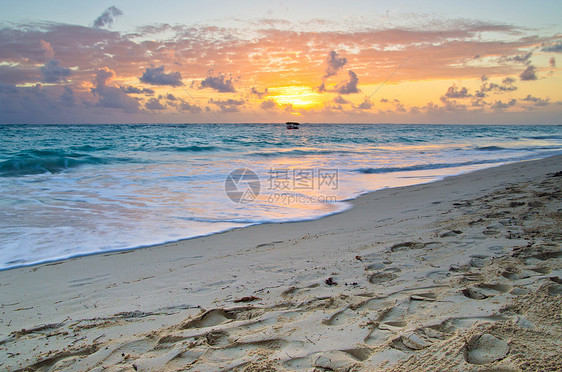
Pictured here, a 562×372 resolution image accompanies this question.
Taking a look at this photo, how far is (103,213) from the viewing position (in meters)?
6.35

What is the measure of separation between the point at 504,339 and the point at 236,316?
1758 mm

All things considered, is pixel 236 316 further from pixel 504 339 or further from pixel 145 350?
pixel 504 339

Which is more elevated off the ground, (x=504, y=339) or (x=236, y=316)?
(x=504, y=339)

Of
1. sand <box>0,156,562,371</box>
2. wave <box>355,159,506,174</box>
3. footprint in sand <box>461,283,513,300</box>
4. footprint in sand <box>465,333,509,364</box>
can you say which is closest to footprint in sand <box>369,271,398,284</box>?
sand <box>0,156,562,371</box>

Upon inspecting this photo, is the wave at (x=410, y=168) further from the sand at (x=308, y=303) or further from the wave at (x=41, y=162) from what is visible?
the wave at (x=41, y=162)

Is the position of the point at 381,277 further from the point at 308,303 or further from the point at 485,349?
the point at 485,349

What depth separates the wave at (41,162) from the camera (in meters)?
13.4

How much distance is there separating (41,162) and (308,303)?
17.1 metres

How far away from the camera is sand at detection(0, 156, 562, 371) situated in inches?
76.5

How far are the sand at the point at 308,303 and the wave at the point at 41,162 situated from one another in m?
12.2

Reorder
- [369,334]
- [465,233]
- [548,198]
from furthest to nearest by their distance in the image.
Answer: [548,198] → [465,233] → [369,334]

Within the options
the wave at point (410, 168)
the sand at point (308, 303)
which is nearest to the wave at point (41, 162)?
the sand at point (308, 303)

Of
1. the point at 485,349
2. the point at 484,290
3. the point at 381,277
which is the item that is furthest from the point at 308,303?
the point at 484,290

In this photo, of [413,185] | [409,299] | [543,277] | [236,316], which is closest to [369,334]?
[409,299]
